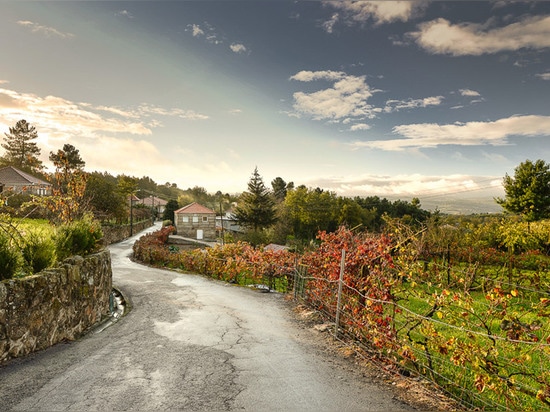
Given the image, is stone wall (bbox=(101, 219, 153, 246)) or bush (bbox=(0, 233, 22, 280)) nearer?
bush (bbox=(0, 233, 22, 280))

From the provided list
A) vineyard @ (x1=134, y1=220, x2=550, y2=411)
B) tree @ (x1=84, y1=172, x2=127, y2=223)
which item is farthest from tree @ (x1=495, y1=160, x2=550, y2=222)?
tree @ (x1=84, y1=172, x2=127, y2=223)

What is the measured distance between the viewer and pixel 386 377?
17.8ft

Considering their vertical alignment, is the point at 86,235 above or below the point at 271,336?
above

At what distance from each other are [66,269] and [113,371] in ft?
11.1

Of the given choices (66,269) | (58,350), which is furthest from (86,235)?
(58,350)

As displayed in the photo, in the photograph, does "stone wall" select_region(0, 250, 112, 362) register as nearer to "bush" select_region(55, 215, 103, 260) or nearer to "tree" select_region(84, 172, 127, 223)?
"bush" select_region(55, 215, 103, 260)

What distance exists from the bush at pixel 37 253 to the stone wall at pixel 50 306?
35cm

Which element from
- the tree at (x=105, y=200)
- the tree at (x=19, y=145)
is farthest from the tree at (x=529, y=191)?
the tree at (x=19, y=145)

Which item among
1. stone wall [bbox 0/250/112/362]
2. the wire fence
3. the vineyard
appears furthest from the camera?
stone wall [bbox 0/250/112/362]

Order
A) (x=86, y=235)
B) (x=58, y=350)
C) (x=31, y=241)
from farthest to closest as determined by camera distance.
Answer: (x=86, y=235) → (x=31, y=241) → (x=58, y=350)

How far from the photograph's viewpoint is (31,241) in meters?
7.48

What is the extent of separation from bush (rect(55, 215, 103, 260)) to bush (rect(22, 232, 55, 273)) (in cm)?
96

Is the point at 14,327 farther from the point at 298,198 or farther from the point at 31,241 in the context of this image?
the point at 298,198

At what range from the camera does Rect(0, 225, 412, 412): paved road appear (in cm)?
457
